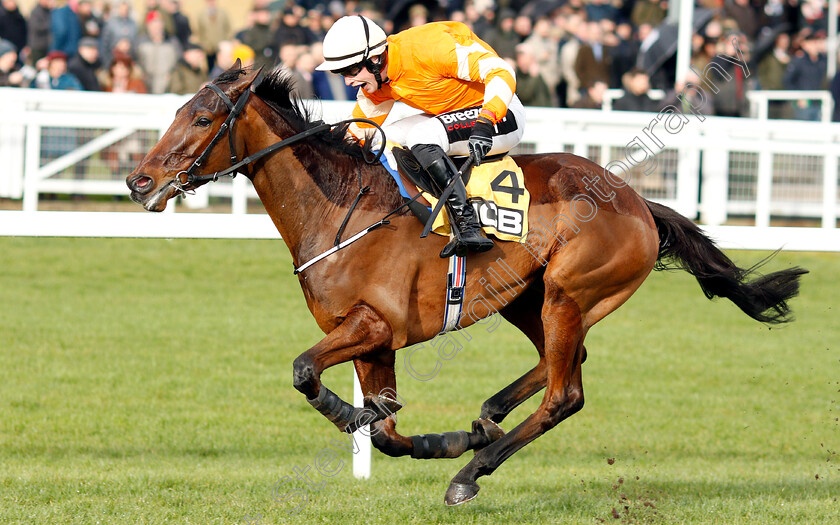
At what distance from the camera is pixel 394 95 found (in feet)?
15.3

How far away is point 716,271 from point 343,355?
193 centimetres

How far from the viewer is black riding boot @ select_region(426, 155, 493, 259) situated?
4.37 meters

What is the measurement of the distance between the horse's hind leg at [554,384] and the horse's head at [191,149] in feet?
5.04

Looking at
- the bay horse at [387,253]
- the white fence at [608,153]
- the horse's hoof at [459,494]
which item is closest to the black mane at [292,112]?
the bay horse at [387,253]

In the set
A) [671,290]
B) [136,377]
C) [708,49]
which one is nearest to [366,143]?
[136,377]

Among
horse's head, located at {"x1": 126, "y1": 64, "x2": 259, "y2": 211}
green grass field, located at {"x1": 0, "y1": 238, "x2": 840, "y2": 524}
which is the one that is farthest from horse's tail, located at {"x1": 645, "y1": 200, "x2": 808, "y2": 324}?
horse's head, located at {"x1": 126, "y1": 64, "x2": 259, "y2": 211}

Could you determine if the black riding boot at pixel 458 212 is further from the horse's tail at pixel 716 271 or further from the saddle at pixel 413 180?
the horse's tail at pixel 716 271

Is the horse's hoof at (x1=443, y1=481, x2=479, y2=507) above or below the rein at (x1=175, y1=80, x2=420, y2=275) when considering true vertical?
below

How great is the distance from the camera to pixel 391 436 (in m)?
4.45

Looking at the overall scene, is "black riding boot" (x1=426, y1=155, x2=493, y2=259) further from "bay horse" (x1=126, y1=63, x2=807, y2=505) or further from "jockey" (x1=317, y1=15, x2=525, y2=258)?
"bay horse" (x1=126, y1=63, x2=807, y2=505)

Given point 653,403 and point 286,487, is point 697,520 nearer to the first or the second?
point 286,487

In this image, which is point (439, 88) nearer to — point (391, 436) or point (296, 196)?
point (296, 196)

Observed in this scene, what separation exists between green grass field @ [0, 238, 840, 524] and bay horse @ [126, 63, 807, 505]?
50cm

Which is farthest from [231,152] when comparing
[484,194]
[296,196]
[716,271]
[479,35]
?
[479,35]
